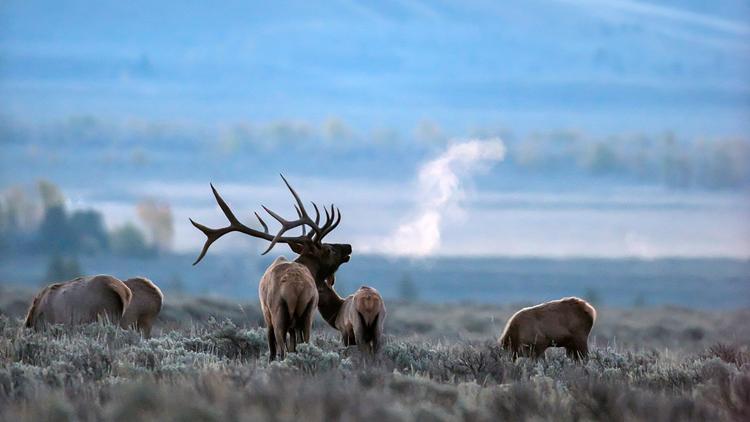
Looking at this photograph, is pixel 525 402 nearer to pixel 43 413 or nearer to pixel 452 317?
pixel 43 413

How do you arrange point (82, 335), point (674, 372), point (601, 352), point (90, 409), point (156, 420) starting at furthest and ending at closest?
point (601, 352), point (82, 335), point (674, 372), point (90, 409), point (156, 420)

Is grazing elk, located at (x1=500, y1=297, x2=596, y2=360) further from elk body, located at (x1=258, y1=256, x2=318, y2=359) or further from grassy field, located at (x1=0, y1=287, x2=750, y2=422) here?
elk body, located at (x1=258, y1=256, x2=318, y2=359)

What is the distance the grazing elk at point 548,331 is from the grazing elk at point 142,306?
14.1ft

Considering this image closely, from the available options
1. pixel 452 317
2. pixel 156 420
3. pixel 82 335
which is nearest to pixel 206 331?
pixel 82 335

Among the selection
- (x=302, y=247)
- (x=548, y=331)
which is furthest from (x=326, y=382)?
(x=302, y=247)

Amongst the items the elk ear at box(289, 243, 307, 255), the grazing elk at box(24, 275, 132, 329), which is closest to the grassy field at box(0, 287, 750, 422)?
the grazing elk at box(24, 275, 132, 329)

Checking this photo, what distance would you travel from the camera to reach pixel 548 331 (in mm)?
12938

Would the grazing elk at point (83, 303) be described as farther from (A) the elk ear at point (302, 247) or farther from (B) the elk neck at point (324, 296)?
(B) the elk neck at point (324, 296)

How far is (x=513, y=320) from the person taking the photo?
13.1m

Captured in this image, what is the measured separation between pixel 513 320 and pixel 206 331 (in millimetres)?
3622

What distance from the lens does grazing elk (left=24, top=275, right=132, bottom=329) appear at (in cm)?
1416

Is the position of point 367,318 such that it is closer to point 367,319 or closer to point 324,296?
point 367,319

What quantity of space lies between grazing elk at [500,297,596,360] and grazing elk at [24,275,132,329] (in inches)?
175

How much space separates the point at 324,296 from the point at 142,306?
2351 millimetres
